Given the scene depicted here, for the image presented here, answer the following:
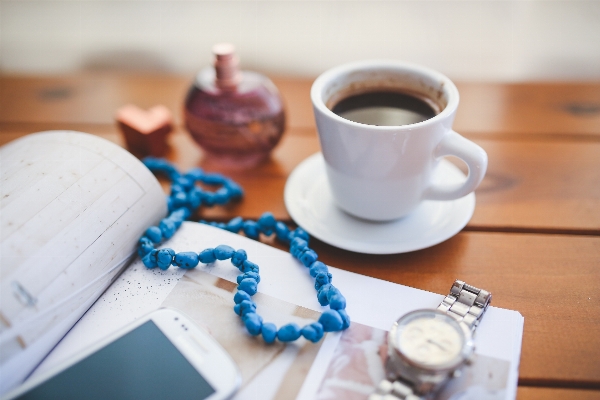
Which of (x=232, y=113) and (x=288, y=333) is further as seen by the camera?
(x=232, y=113)

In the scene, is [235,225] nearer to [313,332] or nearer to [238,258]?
[238,258]

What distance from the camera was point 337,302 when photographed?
0.42 metres

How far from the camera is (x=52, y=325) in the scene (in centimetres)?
39

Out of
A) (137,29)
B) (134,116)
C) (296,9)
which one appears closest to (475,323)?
(134,116)

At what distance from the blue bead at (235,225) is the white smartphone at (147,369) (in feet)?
0.49

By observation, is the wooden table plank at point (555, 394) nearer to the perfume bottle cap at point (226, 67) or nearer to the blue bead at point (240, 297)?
the blue bead at point (240, 297)

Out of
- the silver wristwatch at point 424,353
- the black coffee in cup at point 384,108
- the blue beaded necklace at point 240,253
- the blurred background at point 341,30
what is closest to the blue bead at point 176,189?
the blue beaded necklace at point 240,253

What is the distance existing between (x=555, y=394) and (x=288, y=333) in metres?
0.20

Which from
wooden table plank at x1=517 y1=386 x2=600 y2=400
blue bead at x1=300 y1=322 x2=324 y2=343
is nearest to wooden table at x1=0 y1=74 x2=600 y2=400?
wooden table plank at x1=517 y1=386 x2=600 y2=400

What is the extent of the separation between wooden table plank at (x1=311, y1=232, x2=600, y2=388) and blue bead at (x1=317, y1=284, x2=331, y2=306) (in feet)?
0.19

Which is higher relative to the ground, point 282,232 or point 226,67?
point 226,67

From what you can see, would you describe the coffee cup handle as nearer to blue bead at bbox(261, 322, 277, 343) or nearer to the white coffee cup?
the white coffee cup

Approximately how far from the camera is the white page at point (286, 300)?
0.39 m

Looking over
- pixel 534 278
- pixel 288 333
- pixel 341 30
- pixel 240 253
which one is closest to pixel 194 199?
pixel 240 253
